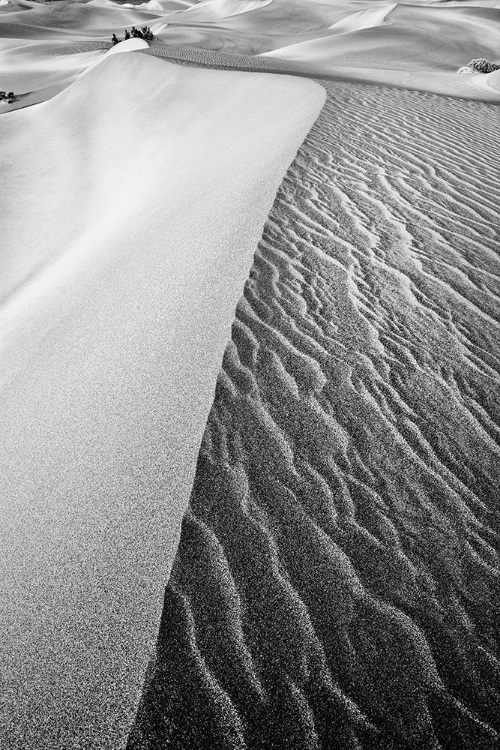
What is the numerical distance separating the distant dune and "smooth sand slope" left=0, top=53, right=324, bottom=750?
13 mm

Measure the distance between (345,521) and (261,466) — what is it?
450 mm

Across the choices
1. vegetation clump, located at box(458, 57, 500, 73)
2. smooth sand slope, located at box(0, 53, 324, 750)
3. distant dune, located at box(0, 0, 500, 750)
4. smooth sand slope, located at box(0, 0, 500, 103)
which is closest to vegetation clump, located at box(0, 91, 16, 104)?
smooth sand slope, located at box(0, 0, 500, 103)

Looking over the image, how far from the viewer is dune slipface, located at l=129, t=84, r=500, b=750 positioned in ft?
5.13

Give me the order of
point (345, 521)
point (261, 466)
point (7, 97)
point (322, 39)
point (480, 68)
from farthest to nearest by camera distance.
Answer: point (322, 39)
point (7, 97)
point (480, 68)
point (261, 466)
point (345, 521)

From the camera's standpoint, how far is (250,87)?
Answer: 29.4 ft

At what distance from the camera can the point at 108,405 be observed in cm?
273

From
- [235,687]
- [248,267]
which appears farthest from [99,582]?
[248,267]

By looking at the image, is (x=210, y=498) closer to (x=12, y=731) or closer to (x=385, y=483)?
(x=385, y=483)

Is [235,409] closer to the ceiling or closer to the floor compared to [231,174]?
closer to the floor

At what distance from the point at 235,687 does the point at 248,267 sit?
282cm

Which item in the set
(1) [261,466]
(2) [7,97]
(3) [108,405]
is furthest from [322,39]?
(1) [261,466]

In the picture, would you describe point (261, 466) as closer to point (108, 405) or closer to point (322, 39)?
point (108, 405)

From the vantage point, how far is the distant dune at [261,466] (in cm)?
160

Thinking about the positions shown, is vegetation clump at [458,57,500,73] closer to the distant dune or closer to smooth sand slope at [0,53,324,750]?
smooth sand slope at [0,53,324,750]
